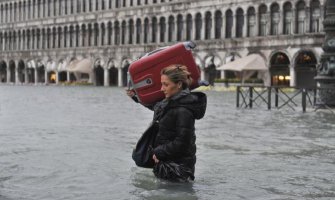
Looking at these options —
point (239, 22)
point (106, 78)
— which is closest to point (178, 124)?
point (239, 22)

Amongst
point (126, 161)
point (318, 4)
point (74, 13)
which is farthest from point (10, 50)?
point (126, 161)

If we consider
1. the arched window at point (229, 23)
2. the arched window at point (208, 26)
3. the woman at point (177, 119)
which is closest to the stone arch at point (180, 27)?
the arched window at point (208, 26)

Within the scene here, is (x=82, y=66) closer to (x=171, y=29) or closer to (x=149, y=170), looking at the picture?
(x=171, y=29)

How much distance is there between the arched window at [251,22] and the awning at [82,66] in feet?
78.3

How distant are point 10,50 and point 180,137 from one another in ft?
283

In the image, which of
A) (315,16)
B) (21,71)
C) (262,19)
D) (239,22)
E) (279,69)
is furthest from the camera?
(21,71)

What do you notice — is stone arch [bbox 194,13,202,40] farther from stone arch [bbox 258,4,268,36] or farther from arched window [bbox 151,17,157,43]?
stone arch [bbox 258,4,268,36]

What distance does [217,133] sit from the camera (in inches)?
547

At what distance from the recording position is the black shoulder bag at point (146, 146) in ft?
23.7

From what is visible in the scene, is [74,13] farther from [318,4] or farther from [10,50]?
[318,4]

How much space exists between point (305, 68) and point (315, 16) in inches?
187

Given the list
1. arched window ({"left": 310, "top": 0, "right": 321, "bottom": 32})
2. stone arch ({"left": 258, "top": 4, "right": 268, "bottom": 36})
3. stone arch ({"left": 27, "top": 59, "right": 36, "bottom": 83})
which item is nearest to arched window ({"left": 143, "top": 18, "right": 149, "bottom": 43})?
stone arch ({"left": 258, "top": 4, "right": 268, "bottom": 36})

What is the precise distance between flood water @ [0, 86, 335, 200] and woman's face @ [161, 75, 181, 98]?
1.09 m

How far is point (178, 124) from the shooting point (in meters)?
6.82
